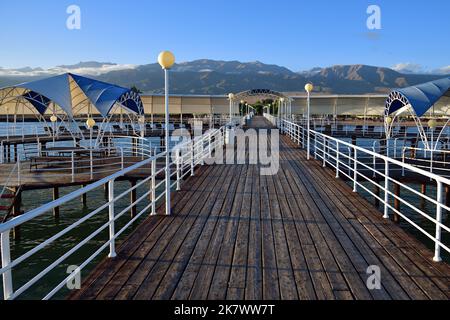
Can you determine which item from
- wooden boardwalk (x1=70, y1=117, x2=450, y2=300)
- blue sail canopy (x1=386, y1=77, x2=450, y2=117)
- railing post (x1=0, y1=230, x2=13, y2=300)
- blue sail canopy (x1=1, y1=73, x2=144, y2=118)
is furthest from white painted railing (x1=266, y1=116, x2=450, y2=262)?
blue sail canopy (x1=1, y1=73, x2=144, y2=118)

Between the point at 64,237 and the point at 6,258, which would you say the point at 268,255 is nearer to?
the point at 6,258

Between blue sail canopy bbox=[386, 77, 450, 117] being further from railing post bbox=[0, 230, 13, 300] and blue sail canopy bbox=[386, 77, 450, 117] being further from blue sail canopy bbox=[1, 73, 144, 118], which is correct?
railing post bbox=[0, 230, 13, 300]

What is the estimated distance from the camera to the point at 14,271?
855cm

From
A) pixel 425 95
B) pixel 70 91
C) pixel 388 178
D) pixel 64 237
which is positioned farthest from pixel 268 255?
pixel 70 91

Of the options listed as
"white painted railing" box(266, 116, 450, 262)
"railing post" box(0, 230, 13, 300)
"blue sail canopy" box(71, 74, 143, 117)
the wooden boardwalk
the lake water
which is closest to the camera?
"railing post" box(0, 230, 13, 300)

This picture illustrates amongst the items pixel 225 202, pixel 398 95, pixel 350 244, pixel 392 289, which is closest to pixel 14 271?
pixel 225 202

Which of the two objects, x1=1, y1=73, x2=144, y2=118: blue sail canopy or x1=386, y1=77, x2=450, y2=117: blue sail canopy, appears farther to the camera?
x1=1, y1=73, x2=144, y2=118: blue sail canopy

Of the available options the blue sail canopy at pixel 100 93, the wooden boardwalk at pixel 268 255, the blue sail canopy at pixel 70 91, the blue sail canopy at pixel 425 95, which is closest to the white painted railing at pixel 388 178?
the wooden boardwalk at pixel 268 255

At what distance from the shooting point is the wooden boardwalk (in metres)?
3.46

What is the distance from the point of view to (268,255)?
4.32m

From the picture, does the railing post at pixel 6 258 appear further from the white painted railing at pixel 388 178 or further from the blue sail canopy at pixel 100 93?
the blue sail canopy at pixel 100 93

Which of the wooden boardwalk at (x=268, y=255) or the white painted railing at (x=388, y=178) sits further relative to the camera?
the white painted railing at (x=388, y=178)

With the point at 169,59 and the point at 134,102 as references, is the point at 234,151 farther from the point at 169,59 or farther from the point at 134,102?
the point at 134,102

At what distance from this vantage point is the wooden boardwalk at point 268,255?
346cm
